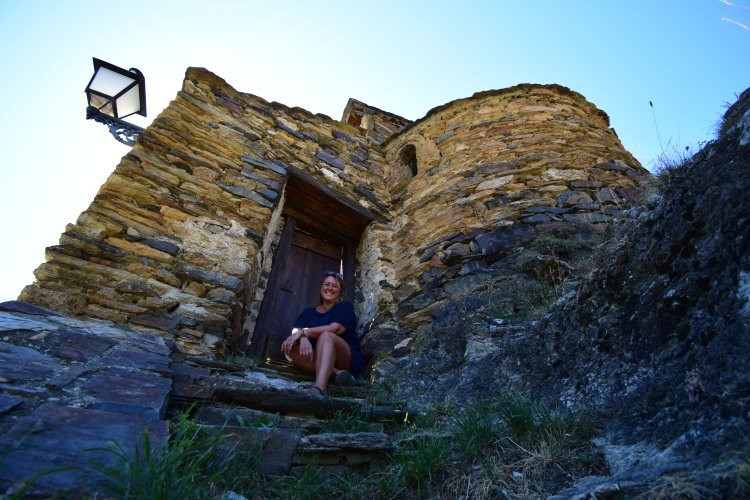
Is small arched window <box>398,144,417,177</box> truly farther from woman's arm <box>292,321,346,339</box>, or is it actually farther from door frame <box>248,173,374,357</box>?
woman's arm <box>292,321,346,339</box>

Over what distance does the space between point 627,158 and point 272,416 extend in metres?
4.23

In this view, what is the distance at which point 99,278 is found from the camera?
276cm

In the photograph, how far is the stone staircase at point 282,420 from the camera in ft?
Result: 5.05

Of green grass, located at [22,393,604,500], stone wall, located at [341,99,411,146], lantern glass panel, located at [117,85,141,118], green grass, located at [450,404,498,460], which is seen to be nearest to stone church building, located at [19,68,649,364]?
lantern glass panel, located at [117,85,141,118]

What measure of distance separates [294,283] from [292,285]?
4 cm

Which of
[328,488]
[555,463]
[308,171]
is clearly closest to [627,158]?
[308,171]

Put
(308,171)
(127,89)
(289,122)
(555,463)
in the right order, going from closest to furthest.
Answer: (555,463)
(127,89)
(308,171)
(289,122)

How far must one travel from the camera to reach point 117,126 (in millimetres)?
3783

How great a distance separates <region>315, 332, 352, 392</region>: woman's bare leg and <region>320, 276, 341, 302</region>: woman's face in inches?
22.5

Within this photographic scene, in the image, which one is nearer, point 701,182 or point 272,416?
point 701,182

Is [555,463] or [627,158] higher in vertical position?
[627,158]

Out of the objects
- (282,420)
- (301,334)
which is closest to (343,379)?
(301,334)

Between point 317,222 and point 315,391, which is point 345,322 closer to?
point 315,391

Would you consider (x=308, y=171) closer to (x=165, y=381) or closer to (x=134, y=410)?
(x=165, y=381)
